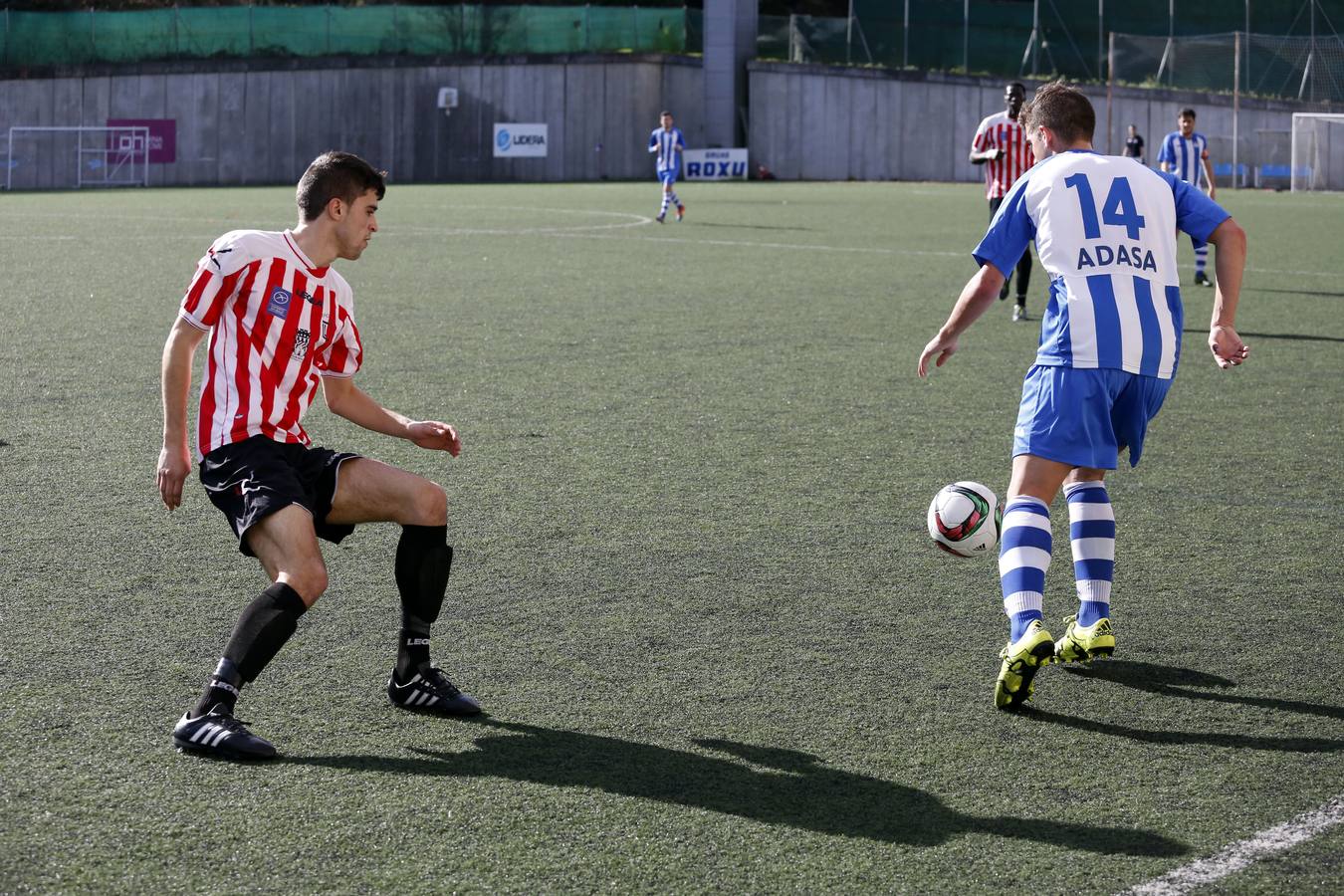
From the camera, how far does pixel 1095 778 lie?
12.4ft

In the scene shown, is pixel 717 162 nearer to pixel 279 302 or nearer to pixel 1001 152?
pixel 1001 152

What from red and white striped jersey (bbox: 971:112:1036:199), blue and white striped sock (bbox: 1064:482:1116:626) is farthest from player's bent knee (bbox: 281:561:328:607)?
red and white striped jersey (bbox: 971:112:1036:199)

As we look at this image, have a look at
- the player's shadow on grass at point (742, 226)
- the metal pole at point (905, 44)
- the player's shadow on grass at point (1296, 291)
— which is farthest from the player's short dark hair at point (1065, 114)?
the metal pole at point (905, 44)

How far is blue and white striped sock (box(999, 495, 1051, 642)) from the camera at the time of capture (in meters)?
4.35

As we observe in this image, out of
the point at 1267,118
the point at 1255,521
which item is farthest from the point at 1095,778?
the point at 1267,118

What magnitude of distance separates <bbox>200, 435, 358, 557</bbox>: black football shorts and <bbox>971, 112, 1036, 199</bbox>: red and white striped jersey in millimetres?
10804

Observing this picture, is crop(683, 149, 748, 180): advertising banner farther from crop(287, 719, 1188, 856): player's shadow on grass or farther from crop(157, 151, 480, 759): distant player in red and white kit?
crop(287, 719, 1188, 856): player's shadow on grass

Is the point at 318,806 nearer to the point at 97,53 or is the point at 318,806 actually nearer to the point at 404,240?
the point at 404,240

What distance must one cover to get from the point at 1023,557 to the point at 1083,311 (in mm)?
686

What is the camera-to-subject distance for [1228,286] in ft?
14.9

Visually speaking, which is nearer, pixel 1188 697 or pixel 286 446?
pixel 286 446

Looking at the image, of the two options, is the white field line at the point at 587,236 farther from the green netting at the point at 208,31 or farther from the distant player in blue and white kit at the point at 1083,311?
the green netting at the point at 208,31

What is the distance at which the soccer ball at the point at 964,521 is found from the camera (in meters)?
4.92

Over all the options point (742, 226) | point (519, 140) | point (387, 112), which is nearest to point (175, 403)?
point (742, 226)
